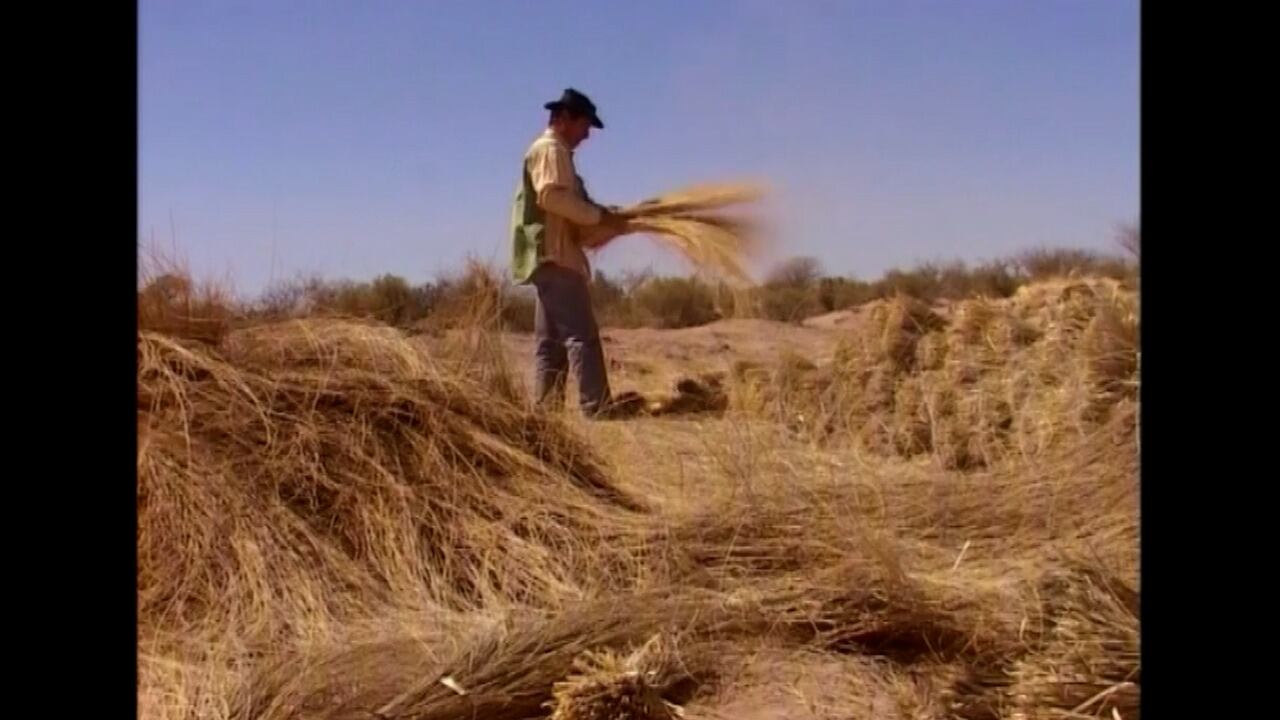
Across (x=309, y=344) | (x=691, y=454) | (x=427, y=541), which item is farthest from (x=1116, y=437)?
(x=309, y=344)

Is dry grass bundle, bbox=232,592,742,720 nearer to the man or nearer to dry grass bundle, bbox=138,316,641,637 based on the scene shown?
dry grass bundle, bbox=138,316,641,637

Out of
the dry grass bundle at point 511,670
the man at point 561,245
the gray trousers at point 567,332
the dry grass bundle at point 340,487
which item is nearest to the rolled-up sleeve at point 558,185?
the man at point 561,245

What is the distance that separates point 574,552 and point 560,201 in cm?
249

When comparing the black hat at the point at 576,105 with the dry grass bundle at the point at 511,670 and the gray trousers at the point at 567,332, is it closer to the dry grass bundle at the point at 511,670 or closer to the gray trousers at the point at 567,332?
the gray trousers at the point at 567,332

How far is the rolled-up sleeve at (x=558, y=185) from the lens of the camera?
649cm

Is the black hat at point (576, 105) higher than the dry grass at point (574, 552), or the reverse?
the black hat at point (576, 105)

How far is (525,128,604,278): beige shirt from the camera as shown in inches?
256

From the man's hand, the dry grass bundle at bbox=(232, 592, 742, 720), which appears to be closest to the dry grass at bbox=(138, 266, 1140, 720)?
the dry grass bundle at bbox=(232, 592, 742, 720)

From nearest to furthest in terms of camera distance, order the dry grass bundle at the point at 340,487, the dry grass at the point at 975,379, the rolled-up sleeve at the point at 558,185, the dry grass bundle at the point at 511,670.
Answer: the dry grass bundle at the point at 511,670 < the dry grass bundle at the point at 340,487 < the dry grass at the point at 975,379 < the rolled-up sleeve at the point at 558,185

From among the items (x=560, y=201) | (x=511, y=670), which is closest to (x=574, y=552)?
(x=511, y=670)

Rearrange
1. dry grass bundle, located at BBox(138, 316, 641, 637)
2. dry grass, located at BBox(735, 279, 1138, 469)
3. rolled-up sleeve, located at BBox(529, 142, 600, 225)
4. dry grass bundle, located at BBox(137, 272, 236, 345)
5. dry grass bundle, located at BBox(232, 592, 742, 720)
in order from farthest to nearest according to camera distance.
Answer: rolled-up sleeve, located at BBox(529, 142, 600, 225) → dry grass, located at BBox(735, 279, 1138, 469) → dry grass bundle, located at BBox(137, 272, 236, 345) → dry grass bundle, located at BBox(138, 316, 641, 637) → dry grass bundle, located at BBox(232, 592, 742, 720)
